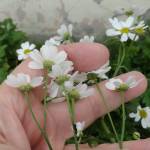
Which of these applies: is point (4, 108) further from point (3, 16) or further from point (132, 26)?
point (3, 16)

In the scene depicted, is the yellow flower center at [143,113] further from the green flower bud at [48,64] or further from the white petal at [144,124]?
the green flower bud at [48,64]

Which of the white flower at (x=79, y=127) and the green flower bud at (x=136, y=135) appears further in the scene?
the green flower bud at (x=136, y=135)

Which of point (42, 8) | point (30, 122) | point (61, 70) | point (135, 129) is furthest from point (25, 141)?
point (42, 8)

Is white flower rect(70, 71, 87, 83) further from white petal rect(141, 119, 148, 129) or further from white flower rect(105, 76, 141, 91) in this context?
white petal rect(141, 119, 148, 129)

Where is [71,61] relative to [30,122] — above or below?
above

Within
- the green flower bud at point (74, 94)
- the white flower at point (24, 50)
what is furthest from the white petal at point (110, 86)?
the white flower at point (24, 50)

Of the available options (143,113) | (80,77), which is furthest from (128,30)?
(80,77)
